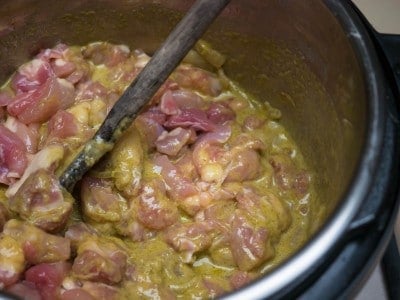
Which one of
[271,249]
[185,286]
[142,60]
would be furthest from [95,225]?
[142,60]

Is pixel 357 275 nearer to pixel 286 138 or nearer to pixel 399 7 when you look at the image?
pixel 286 138

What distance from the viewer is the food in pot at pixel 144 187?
1.44 metres

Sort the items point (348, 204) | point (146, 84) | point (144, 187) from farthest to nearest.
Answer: point (144, 187)
point (146, 84)
point (348, 204)

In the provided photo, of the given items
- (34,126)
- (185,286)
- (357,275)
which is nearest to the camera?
(357,275)

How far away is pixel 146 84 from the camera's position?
4.82 ft

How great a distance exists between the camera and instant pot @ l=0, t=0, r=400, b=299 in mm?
1117

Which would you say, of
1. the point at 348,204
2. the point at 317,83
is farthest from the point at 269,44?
the point at 348,204

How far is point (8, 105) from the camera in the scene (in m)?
1.81

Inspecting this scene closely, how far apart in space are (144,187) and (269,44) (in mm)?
615

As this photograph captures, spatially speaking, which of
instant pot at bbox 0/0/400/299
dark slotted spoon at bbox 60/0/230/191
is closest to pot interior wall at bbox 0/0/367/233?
instant pot at bbox 0/0/400/299

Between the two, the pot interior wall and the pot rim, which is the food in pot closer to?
the pot interior wall

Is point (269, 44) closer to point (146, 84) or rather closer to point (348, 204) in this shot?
point (146, 84)

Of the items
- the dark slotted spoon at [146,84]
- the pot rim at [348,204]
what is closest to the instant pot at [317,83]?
the pot rim at [348,204]

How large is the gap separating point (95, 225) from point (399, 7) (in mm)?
1493
